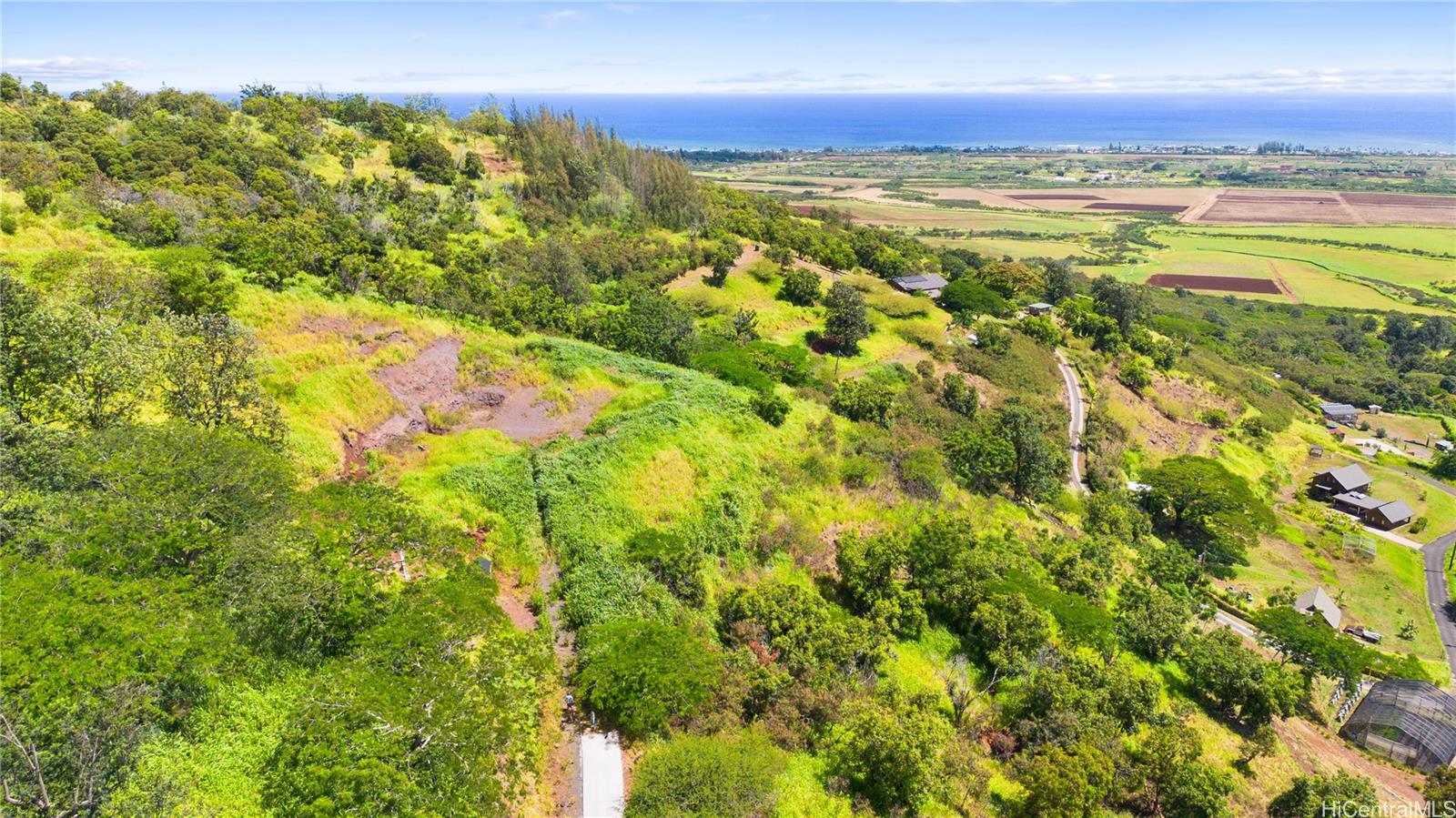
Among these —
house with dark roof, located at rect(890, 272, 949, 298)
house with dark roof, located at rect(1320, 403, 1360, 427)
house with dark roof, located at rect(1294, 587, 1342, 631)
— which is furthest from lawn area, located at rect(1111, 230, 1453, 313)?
house with dark roof, located at rect(1294, 587, 1342, 631)

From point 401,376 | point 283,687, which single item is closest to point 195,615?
point 283,687

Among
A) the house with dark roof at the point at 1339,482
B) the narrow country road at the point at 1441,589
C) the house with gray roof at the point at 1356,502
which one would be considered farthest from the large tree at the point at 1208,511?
the house with dark roof at the point at 1339,482

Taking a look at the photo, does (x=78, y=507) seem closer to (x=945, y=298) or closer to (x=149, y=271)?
(x=149, y=271)

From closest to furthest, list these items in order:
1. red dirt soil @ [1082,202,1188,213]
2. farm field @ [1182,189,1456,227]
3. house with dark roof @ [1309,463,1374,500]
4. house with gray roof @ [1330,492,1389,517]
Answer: house with gray roof @ [1330,492,1389,517]
house with dark roof @ [1309,463,1374,500]
farm field @ [1182,189,1456,227]
red dirt soil @ [1082,202,1188,213]

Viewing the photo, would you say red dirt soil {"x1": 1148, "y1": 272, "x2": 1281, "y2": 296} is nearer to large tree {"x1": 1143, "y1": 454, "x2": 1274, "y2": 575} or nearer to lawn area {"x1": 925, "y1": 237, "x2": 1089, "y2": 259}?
lawn area {"x1": 925, "y1": 237, "x2": 1089, "y2": 259}

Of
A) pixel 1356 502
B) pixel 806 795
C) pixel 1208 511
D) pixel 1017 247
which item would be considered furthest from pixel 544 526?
pixel 1017 247

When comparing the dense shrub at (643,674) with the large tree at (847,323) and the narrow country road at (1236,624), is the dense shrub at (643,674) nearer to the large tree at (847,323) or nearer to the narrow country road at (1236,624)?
the narrow country road at (1236,624)
